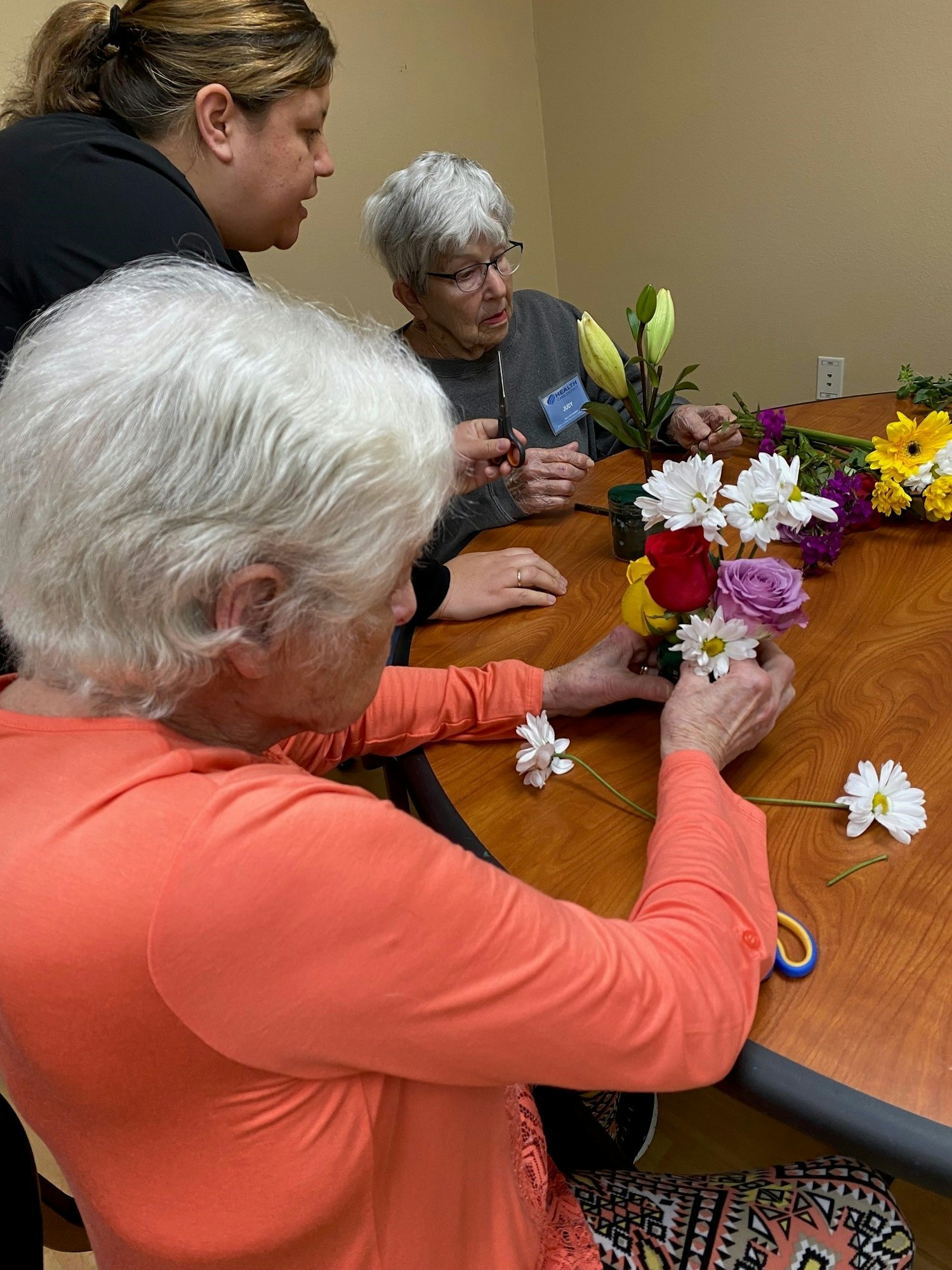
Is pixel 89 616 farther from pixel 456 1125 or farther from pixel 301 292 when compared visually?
pixel 301 292

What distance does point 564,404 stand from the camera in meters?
2.07

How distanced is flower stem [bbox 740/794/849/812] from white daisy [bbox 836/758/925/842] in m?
0.02

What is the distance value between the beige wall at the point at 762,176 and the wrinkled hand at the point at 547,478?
1.63m

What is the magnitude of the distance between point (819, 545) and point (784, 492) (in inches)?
18.1

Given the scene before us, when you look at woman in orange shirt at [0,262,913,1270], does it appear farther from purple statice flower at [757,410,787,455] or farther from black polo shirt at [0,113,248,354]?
purple statice flower at [757,410,787,455]

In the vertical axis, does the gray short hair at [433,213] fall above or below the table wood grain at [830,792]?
above

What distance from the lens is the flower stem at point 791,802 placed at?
0.94 metres

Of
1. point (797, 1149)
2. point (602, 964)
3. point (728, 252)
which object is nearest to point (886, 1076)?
point (602, 964)

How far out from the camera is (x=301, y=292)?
9.18 feet

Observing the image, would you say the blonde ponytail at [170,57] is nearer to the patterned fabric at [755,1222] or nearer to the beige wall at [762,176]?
the patterned fabric at [755,1222]

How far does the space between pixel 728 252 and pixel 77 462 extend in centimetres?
300

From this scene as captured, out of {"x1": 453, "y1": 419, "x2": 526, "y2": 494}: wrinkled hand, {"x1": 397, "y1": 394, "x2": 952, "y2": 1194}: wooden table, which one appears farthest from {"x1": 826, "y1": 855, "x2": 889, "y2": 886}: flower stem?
{"x1": 453, "y1": 419, "x2": 526, "y2": 494}: wrinkled hand

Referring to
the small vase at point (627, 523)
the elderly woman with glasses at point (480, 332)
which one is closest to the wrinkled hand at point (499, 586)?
the small vase at point (627, 523)

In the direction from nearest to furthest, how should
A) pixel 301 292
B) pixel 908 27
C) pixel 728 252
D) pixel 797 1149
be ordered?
1. pixel 797 1149
2. pixel 908 27
3. pixel 301 292
4. pixel 728 252
